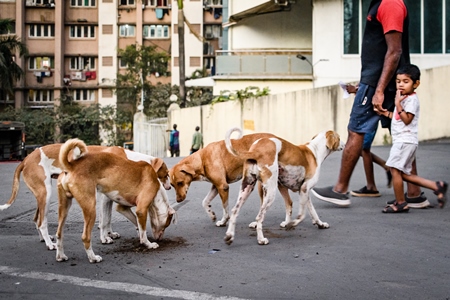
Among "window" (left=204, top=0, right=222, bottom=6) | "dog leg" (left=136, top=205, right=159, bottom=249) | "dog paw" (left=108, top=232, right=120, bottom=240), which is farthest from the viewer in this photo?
"window" (left=204, top=0, right=222, bottom=6)

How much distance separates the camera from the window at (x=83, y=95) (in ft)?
228

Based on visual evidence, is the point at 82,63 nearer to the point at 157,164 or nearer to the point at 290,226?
the point at 157,164

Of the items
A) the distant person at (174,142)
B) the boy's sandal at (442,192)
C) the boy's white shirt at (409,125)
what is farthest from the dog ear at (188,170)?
the distant person at (174,142)

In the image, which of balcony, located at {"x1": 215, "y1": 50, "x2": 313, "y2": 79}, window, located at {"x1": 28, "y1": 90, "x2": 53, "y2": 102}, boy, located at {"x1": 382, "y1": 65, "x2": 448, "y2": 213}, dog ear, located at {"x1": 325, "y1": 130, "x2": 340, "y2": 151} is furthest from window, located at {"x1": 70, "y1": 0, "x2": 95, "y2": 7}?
dog ear, located at {"x1": 325, "y1": 130, "x2": 340, "y2": 151}

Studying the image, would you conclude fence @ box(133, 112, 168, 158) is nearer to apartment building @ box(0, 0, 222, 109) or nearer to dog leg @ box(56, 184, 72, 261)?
apartment building @ box(0, 0, 222, 109)

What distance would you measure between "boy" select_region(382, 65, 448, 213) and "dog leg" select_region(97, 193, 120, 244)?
329cm

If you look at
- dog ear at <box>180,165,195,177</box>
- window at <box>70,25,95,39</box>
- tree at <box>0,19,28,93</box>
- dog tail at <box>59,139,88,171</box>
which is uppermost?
window at <box>70,25,95,39</box>

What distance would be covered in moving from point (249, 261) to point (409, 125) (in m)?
3.37

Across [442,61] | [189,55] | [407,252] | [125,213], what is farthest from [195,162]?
[189,55]

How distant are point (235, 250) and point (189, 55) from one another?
63.0 meters

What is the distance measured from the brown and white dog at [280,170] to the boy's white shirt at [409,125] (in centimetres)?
81

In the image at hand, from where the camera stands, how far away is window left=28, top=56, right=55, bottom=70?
6866 centimetres

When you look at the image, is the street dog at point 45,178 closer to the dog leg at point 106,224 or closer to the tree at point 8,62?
the dog leg at point 106,224

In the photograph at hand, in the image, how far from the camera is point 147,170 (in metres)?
6.97
